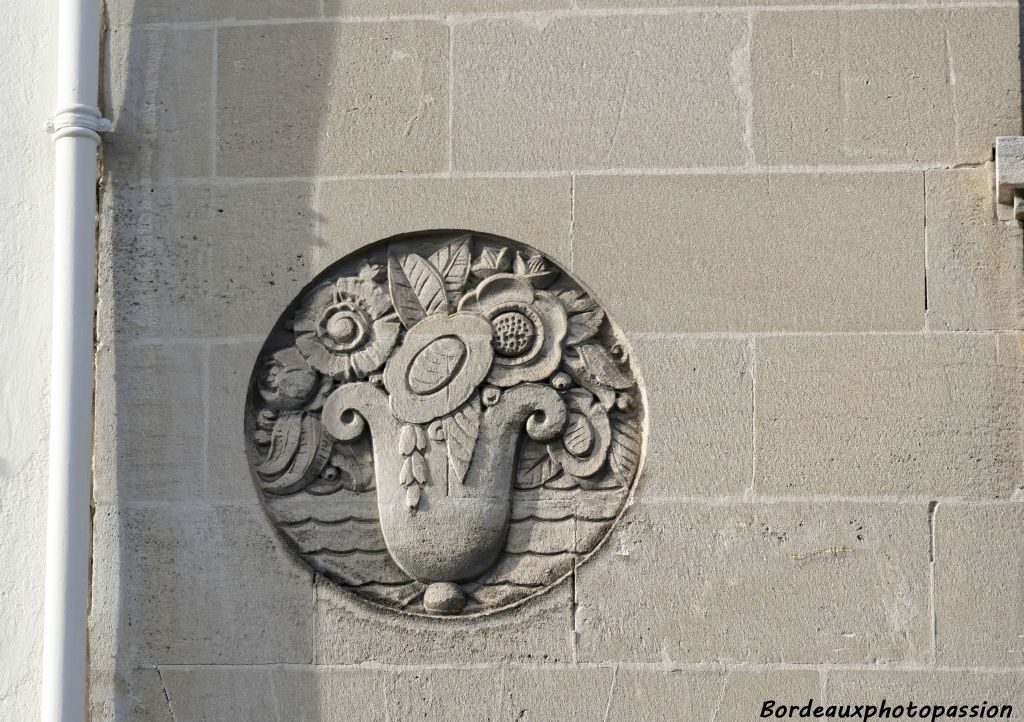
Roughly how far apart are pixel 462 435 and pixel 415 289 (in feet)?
1.68

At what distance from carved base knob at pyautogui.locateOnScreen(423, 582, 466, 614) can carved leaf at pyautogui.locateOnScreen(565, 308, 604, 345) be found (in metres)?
0.86

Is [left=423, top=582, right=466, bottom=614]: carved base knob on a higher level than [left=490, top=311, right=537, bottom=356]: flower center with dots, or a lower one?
lower

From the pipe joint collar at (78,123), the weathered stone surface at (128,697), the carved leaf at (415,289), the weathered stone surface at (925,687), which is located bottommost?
the weathered stone surface at (128,697)

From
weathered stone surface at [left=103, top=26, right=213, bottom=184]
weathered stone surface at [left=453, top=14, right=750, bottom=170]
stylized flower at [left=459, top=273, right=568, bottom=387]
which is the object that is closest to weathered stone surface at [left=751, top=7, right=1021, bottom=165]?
weathered stone surface at [left=453, top=14, right=750, bottom=170]

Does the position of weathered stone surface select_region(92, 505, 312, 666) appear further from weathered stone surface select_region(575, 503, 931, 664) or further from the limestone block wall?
weathered stone surface select_region(575, 503, 931, 664)

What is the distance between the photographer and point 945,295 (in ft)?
14.7

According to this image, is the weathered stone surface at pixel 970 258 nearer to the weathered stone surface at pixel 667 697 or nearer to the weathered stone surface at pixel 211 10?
the weathered stone surface at pixel 667 697

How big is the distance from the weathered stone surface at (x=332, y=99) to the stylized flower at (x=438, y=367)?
1.79 ft

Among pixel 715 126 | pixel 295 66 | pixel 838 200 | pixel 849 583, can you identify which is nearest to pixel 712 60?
pixel 715 126

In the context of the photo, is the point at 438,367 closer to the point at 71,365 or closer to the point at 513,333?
the point at 513,333

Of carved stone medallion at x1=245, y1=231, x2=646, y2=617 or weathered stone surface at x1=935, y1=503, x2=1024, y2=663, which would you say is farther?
carved stone medallion at x1=245, y1=231, x2=646, y2=617

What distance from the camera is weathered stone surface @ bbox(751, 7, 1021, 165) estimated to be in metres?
4.57

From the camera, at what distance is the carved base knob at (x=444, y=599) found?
4391 mm

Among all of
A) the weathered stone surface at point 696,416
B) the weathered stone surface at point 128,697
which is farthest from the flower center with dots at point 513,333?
the weathered stone surface at point 128,697
